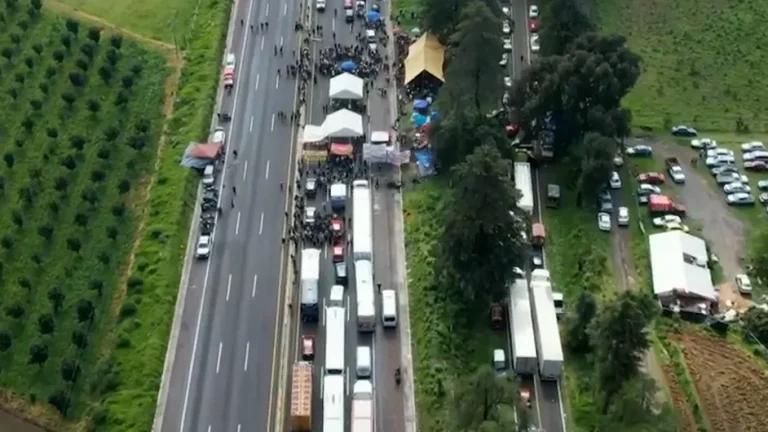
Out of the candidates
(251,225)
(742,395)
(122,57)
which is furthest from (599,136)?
(122,57)

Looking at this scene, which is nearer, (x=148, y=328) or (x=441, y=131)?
(x=148, y=328)

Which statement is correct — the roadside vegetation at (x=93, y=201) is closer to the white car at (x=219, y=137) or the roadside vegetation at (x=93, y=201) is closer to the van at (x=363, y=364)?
the white car at (x=219, y=137)

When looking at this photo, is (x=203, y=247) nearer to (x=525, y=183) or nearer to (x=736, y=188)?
(x=525, y=183)

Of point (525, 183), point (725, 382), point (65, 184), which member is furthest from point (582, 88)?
point (65, 184)

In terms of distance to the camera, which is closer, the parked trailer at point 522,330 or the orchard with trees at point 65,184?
the parked trailer at point 522,330

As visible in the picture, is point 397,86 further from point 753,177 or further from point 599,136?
point 753,177

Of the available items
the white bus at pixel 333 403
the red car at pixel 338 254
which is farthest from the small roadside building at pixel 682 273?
the white bus at pixel 333 403
